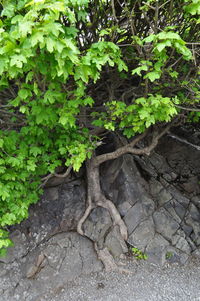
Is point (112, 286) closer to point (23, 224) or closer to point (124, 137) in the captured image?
point (23, 224)

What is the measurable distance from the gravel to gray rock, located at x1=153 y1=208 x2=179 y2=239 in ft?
2.38

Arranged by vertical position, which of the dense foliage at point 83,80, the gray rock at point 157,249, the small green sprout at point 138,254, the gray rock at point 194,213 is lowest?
the small green sprout at point 138,254

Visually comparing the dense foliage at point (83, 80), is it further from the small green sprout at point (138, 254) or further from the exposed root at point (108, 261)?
the small green sprout at point (138, 254)

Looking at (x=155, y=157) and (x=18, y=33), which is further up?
(x=18, y=33)

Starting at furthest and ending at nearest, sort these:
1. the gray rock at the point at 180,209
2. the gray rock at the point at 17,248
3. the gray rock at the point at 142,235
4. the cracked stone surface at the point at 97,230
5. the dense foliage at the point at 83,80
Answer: the gray rock at the point at 180,209 < the gray rock at the point at 142,235 < the gray rock at the point at 17,248 < the cracked stone surface at the point at 97,230 < the dense foliage at the point at 83,80

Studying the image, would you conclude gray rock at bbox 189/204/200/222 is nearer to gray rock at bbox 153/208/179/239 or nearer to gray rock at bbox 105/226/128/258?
gray rock at bbox 153/208/179/239

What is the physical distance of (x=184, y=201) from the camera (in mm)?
6082

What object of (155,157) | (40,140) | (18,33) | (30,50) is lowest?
(155,157)

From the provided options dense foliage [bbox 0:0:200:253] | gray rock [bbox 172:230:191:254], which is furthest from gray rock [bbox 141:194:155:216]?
dense foliage [bbox 0:0:200:253]

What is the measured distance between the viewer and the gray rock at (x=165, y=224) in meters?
5.47

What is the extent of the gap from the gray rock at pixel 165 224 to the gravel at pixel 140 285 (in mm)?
726

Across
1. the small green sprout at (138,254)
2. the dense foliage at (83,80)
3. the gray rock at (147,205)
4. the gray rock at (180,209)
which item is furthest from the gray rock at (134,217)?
the dense foliage at (83,80)

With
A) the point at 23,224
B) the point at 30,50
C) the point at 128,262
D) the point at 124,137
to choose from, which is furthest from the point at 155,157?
the point at 30,50

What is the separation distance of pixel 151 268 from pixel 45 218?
110 inches
